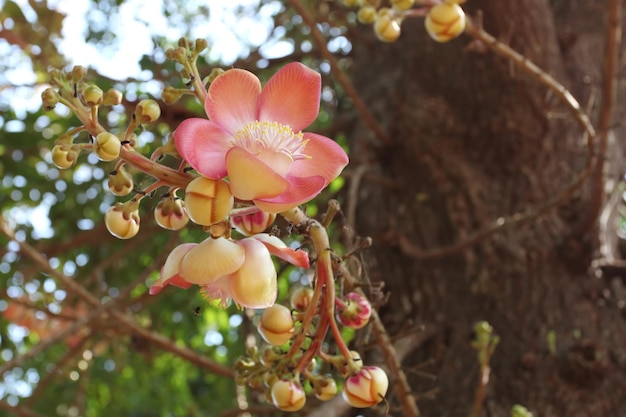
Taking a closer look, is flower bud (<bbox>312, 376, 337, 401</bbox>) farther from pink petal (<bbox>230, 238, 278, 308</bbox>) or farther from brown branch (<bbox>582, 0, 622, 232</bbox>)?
brown branch (<bbox>582, 0, 622, 232</bbox>)

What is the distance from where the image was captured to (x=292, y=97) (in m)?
0.87

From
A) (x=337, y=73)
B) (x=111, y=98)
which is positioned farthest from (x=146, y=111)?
(x=337, y=73)

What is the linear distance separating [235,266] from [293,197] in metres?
0.09

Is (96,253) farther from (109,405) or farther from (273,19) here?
(273,19)

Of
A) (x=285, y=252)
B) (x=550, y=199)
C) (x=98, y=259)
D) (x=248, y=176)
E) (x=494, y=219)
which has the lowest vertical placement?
(x=98, y=259)

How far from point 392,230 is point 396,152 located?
34cm

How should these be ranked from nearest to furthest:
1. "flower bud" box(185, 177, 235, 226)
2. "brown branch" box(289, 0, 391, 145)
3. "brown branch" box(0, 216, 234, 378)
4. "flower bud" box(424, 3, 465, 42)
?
"flower bud" box(185, 177, 235, 226), "flower bud" box(424, 3, 465, 42), "brown branch" box(0, 216, 234, 378), "brown branch" box(289, 0, 391, 145)

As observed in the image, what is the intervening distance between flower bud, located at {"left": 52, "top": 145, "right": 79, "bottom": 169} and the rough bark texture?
1008mm

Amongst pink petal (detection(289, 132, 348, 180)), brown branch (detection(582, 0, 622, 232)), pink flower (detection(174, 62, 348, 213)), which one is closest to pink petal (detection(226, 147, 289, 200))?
pink flower (detection(174, 62, 348, 213))

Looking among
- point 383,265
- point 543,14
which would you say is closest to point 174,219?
point 383,265

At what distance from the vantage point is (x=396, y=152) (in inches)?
85.5

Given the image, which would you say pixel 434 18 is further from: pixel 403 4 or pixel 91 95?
pixel 91 95

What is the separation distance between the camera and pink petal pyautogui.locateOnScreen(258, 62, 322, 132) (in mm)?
866

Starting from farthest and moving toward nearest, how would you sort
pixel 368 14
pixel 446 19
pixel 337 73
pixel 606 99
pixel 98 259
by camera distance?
1. pixel 98 259
2. pixel 337 73
3. pixel 606 99
4. pixel 368 14
5. pixel 446 19
